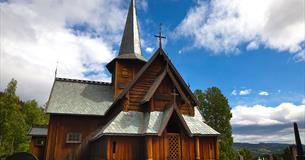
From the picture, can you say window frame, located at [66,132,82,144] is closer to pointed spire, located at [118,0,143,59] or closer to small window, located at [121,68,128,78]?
small window, located at [121,68,128,78]

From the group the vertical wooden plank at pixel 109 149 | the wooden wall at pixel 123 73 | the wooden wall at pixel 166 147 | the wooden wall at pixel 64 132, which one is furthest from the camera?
the wooden wall at pixel 123 73

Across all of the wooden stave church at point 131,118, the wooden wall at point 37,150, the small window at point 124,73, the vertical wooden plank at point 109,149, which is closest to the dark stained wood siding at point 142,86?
the wooden stave church at point 131,118

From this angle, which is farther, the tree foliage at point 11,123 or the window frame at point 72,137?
the tree foliage at point 11,123

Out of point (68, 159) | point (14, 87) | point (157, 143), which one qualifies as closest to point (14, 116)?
point (14, 87)

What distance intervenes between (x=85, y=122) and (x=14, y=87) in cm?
2373

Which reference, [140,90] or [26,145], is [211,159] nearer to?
[140,90]

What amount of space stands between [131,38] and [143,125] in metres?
13.4

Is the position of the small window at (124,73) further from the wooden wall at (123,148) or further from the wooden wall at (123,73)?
the wooden wall at (123,148)

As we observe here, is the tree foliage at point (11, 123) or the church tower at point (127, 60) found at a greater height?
the church tower at point (127, 60)

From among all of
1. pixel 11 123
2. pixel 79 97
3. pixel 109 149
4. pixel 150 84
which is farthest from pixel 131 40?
pixel 11 123

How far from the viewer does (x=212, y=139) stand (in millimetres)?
16375

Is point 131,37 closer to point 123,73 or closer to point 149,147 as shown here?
point 123,73

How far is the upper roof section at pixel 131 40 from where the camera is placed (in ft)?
80.8

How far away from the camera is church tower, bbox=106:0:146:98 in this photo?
76.9 ft
